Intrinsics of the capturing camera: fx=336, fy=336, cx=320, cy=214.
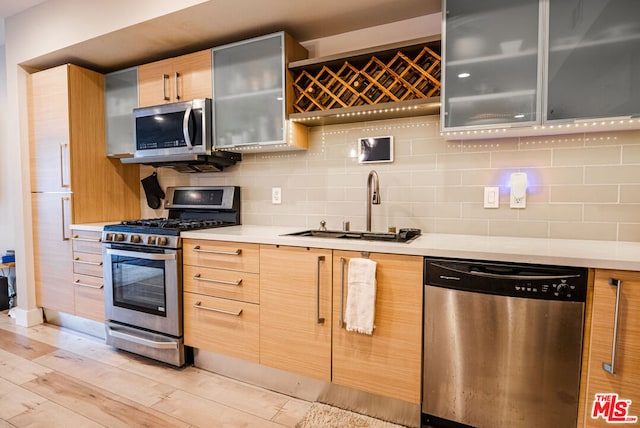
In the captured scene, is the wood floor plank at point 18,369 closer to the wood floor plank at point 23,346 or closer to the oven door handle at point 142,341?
the wood floor plank at point 23,346

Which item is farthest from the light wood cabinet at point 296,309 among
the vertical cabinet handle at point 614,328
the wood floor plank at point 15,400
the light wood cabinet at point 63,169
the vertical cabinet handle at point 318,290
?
the light wood cabinet at point 63,169

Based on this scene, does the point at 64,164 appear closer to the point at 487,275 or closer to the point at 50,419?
the point at 50,419

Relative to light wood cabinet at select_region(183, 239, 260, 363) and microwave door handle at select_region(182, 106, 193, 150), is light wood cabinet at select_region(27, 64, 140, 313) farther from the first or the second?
light wood cabinet at select_region(183, 239, 260, 363)

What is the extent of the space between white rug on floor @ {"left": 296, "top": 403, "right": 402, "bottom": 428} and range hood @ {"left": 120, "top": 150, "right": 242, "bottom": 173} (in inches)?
70.8

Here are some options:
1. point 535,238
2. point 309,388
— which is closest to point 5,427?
point 309,388

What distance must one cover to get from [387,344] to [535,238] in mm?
1030

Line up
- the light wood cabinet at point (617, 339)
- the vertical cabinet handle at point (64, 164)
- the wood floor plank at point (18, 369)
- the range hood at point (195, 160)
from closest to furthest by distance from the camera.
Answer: the light wood cabinet at point (617, 339), the wood floor plank at point (18, 369), the range hood at point (195, 160), the vertical cabinet handle at point (64, 164)

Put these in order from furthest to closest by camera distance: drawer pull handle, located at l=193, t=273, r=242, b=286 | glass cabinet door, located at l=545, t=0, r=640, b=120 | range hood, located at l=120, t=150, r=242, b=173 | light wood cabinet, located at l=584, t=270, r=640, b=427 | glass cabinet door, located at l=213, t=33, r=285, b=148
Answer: range hood, located at l=120, t=150, r=242, b=173
glass cabinet door, located at l=213, t=33, r=285, b=148
drawer pull handle, located at l=193, t=273, r=242, b=286
glass cabinet door, located at l=545, t=0, r=640, b=120
light wood cabinet, located at l=584, t=270, r=640, b=427

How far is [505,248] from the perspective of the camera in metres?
1.51

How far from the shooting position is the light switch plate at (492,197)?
1.96 metres

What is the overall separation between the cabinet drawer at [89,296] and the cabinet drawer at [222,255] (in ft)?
3.35

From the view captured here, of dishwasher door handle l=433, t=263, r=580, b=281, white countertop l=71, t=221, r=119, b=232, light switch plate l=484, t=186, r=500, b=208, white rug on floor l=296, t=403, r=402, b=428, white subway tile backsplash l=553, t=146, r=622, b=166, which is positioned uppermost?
white subway tile backsplash l=553, t=146, r=622, b=166

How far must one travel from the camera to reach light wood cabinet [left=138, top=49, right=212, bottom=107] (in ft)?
8.05

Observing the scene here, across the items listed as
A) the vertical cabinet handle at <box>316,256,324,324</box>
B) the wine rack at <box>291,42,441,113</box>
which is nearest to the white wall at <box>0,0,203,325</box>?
the wine rack at <box>291,42,441,113</box>
